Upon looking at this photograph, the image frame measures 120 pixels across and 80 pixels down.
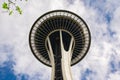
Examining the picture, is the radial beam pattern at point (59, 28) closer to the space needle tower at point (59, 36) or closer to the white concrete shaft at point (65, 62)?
the space needle tower at point (59, 36)

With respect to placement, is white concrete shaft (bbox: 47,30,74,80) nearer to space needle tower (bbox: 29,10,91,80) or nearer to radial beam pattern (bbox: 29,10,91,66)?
space needle tower (bbox: 29,10,91,80)

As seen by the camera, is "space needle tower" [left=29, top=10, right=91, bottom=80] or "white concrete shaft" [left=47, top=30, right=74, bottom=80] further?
"space needle tower" [left=29, top=10, right=91, bottom=80]

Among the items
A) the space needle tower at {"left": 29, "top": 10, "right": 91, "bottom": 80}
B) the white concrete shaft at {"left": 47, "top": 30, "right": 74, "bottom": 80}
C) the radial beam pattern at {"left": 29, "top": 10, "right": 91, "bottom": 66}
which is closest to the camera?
the white concrete shaft at {"left": 47, "top": 30, "right": 74, "bottom": 80}

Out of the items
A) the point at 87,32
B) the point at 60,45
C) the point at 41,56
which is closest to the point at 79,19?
the point at 87,32

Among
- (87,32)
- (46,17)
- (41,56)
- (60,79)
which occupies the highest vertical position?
(46,17)

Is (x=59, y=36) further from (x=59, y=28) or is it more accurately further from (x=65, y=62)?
(x=65, y=62)

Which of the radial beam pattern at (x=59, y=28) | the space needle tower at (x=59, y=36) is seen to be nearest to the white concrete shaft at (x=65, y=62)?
the space needle tower at (x=59, y=36)

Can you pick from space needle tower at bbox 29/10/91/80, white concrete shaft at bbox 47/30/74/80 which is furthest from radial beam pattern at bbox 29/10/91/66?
white concrete shaft at bbox 47/30/74/80

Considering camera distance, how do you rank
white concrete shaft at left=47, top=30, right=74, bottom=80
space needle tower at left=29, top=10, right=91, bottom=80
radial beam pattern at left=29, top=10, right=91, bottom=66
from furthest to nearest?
radial beam pattern at left=29, top=10, right=91, bottom=66
space needle tower at left=29, top=10, right=91, bottom=80
white concrete shaft at left=47, top=30, right=74, bottom=80

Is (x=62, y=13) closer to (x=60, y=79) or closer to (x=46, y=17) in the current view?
(x=46, y=17)
